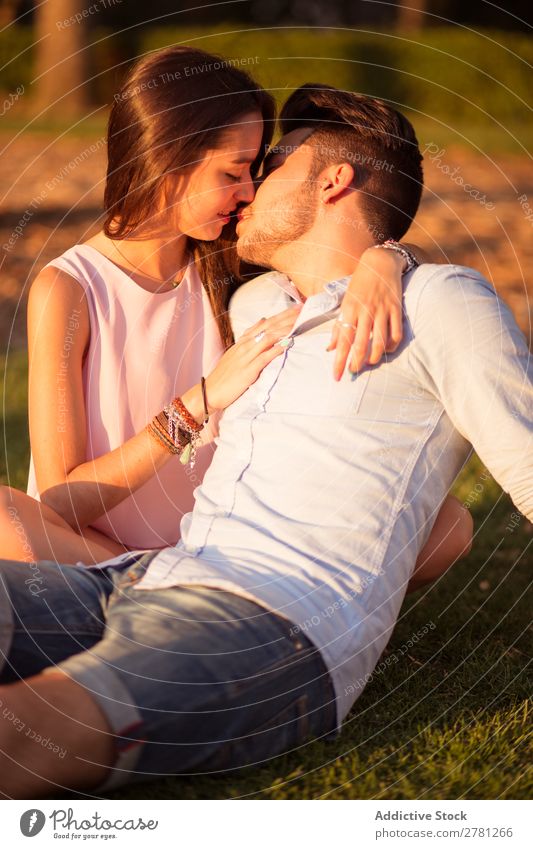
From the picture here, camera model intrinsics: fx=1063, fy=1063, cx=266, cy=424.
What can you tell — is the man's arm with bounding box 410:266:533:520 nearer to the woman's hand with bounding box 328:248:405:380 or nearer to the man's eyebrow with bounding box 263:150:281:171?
the woman's hand with bounding box 328:248:405:380

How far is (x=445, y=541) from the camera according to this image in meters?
3.54

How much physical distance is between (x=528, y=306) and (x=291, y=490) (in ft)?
24.6

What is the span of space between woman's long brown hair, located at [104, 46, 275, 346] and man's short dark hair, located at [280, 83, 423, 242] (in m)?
0.26

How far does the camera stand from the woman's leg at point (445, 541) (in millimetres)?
3531

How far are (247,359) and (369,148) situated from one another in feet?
2.70

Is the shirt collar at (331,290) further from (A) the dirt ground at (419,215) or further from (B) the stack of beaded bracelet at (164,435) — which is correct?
(A) the dirt ground at (419,215)

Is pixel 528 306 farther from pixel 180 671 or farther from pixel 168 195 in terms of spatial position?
pixel 180 671

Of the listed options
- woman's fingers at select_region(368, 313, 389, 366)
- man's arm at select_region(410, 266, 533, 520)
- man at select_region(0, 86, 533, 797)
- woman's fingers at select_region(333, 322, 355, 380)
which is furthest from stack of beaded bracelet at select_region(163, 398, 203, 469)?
man's arm at select_region(410, 266, 533, 520)

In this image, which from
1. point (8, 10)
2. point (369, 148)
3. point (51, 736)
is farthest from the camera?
point (8, 10)

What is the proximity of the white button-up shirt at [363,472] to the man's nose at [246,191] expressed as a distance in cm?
72

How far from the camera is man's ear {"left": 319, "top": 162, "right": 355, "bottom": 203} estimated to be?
10.9ft

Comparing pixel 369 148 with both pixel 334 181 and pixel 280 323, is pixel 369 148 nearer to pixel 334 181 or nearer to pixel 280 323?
pixel 334 181

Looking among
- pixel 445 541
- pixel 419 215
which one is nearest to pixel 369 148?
pixel 445 541

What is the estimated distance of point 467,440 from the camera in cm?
303
